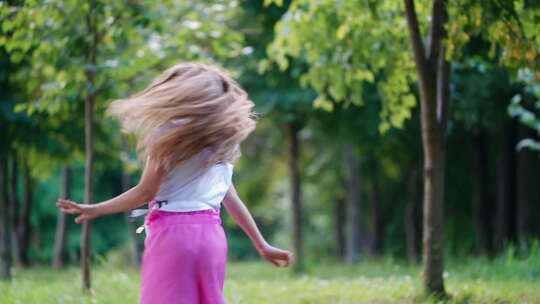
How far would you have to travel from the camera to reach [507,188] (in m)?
13.5

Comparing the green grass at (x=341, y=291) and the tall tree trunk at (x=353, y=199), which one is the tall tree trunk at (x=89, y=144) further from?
the tall tree trunk at (x=353, y=199)

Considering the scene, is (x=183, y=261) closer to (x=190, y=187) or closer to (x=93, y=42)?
(x=190, y=187)

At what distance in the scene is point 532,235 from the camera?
12.2m

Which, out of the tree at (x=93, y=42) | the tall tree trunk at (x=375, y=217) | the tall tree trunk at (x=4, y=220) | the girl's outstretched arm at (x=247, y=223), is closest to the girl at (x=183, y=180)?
the girl's outstretched arm at (x=247, y=223)

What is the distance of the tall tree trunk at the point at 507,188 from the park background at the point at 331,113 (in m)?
0.04

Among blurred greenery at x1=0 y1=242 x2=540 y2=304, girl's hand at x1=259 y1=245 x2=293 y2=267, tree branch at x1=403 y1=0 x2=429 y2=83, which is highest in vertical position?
tree branch at x1=403 y1=0 x2=429 y2=83

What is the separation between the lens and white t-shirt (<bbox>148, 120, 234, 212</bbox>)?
291 cm

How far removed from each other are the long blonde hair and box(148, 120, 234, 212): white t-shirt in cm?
4

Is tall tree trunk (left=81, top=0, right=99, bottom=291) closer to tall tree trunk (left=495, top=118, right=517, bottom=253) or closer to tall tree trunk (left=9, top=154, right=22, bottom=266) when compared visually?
tall tree trunk (left=9, top=154, right=22, bottom=266)

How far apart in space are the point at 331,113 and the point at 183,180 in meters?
9.53

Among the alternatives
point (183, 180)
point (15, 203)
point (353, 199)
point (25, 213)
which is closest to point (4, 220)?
point (15, 203)

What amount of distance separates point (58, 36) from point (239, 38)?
1.96 m

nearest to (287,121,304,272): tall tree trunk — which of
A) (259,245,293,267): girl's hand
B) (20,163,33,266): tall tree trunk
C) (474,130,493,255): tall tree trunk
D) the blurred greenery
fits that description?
(474,130,493,255): tall tree trunk

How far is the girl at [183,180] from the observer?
9.16 ft
